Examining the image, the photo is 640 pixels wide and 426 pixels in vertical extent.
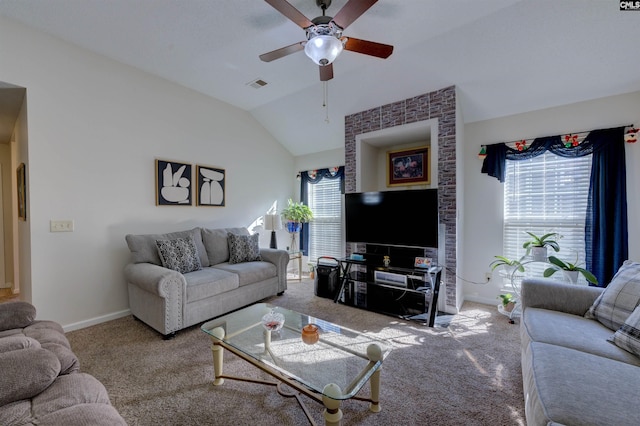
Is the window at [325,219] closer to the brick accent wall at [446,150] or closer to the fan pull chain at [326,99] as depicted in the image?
the fan pull chain at [326,99]

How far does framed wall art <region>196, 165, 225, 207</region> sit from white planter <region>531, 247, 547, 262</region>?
4.08 metres

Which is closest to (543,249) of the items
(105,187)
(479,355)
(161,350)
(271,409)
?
(479,355)

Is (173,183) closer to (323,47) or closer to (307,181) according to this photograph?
(307,181)

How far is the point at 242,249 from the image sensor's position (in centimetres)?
363

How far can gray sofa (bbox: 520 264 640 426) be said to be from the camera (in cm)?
101

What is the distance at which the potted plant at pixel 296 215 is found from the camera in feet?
15.9

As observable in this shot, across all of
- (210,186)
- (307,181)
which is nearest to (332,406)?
(210,186)

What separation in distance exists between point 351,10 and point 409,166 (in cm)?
235

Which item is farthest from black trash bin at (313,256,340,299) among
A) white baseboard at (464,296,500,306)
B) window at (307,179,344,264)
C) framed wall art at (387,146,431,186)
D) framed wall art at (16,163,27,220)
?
framed wall art at (16,163,27,220)

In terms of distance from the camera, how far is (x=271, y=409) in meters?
1.63

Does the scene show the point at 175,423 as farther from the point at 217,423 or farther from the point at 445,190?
the point at 445,190

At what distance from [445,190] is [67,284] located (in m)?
4.24

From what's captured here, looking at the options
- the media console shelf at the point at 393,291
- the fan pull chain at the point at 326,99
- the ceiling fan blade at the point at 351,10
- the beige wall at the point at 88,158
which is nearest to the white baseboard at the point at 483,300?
the media console shelf at the point at 393,291

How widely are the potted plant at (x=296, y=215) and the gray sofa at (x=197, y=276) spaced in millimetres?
1154
